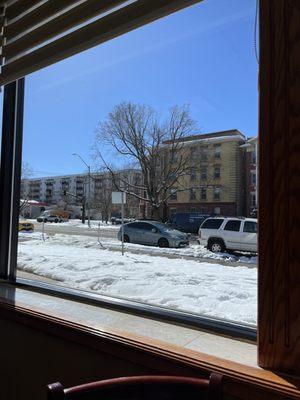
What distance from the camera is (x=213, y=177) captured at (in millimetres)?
2707

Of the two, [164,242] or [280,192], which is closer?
[280,192]

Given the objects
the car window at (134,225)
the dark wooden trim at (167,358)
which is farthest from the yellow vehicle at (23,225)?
the car window at (134,225)

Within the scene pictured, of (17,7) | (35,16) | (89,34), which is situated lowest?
(89,34)

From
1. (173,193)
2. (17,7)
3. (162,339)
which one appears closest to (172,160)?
(173,193)

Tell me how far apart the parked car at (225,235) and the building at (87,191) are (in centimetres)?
97

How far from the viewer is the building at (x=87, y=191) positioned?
333 centimetres

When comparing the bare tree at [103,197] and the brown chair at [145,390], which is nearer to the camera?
the brown chair at [145,390]

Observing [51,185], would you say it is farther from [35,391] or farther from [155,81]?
[35,391]

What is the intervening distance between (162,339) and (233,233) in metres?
1.95

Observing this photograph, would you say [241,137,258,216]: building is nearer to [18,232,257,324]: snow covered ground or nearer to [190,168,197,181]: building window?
[18,232,257,324]: snow covered ground

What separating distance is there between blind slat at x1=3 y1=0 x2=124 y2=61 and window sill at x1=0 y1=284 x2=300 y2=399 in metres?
1.10

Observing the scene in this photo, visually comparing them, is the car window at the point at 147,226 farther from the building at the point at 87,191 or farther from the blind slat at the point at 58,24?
the blind slat at the point at 58,24

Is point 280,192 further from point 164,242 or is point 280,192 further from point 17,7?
point 164,242

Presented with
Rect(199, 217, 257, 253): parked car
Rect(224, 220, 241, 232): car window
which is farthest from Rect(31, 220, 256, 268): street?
Rect(224, 220, 241, 232): car window
